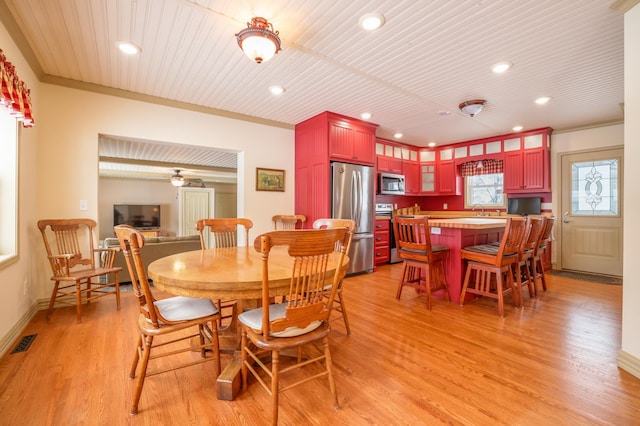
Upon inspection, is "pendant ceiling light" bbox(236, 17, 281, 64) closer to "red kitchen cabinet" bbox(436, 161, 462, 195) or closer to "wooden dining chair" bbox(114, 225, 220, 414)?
"wooden dining chair" bbox(114, 225, 220, 414)

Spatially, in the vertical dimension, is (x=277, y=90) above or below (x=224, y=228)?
above

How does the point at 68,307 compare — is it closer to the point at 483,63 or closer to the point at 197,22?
the point at 197,22

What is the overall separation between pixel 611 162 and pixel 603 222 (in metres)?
0.95

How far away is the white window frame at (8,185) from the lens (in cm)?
226

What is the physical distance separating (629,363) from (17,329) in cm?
448

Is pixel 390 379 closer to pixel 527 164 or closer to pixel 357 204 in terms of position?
pixel 357 204

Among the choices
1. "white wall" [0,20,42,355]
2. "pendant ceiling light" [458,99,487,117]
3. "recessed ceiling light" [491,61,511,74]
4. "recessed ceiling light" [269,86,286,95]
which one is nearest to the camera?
"white wall" [0,20,42,355]

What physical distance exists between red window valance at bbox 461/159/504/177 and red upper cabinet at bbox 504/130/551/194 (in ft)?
1.02

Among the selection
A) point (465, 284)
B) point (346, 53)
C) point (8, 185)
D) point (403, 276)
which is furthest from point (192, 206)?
point (465, 284)

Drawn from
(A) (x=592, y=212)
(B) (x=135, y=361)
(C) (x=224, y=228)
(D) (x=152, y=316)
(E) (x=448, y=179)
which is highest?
(E) (x=448, y=179)

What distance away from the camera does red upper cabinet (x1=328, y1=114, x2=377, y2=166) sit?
13.9 feet

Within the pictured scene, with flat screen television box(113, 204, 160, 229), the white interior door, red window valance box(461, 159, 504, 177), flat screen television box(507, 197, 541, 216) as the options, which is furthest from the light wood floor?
the white interior door

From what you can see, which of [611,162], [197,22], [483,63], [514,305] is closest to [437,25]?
[483,63]

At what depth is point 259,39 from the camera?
201cm
